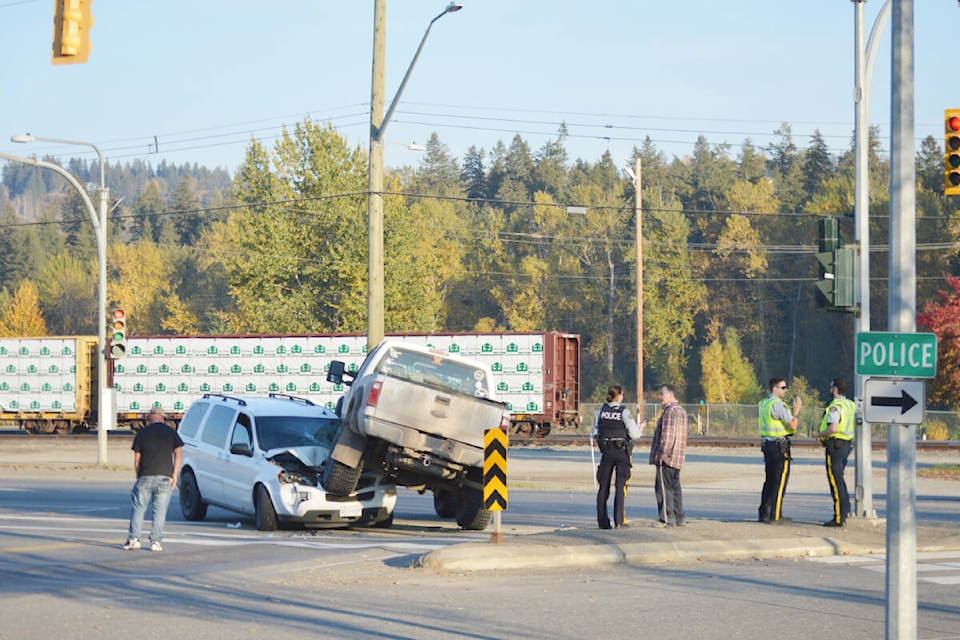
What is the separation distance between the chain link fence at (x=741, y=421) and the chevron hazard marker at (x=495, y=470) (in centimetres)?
3931

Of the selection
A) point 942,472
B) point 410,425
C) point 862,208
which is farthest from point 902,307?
point 942,472

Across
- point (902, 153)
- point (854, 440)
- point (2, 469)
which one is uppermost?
point (902, 153)

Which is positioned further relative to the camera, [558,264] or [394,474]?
[558,264]

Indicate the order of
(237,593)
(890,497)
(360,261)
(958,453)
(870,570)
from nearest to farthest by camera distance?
(890,497) → (237,593) → (870,570) → (958,453) → (360,261)

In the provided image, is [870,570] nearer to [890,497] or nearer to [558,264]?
[890,497]

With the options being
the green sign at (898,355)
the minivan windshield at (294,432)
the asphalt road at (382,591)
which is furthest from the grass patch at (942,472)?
the green sign at (898,355)

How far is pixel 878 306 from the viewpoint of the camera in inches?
3233

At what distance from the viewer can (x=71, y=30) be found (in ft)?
48.5

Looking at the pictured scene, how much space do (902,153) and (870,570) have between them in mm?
6461

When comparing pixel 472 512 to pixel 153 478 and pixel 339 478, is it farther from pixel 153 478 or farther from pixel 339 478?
pixel 153 478

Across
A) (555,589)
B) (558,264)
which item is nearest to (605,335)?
(558,264)

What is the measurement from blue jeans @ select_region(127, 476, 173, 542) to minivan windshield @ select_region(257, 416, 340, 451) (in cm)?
230

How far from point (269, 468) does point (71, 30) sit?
6132mm

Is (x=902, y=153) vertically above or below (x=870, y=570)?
above
